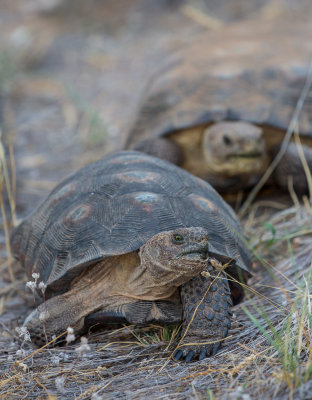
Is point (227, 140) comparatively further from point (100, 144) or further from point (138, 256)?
point (100, 144)

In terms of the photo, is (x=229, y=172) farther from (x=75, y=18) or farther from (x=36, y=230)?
(x=75, y=18)

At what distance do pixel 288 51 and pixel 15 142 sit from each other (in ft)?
8.64

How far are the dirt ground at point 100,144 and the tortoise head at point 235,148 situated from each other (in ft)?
1.39

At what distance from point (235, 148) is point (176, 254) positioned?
1.80m

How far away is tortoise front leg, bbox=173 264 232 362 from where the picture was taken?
226cm

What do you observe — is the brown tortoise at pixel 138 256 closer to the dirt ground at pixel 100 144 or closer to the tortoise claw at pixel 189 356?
the tortoise claw at pixel 189 356

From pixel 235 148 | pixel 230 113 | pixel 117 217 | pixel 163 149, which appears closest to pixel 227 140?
pixel 235 148

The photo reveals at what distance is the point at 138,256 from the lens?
96.7 inches

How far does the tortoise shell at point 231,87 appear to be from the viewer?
13.4ft

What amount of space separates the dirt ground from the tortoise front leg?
0.06 m

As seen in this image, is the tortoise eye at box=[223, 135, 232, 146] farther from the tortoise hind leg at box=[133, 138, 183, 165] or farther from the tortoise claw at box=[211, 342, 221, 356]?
the tortoise claw at box=[211, 342, 221, 356]

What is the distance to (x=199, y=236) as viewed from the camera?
2.10 m

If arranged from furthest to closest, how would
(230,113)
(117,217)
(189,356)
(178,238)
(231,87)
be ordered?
(231,87) < (230,113) < (117,217) < (189,356) < (178,238)

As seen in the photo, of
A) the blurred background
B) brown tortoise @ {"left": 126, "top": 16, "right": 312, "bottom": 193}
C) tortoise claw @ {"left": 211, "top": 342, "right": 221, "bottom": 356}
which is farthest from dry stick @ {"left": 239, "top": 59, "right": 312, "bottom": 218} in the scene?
tortoise claw @ {"left": 211, "top": 342, "right": 221, "bottom": 356}
